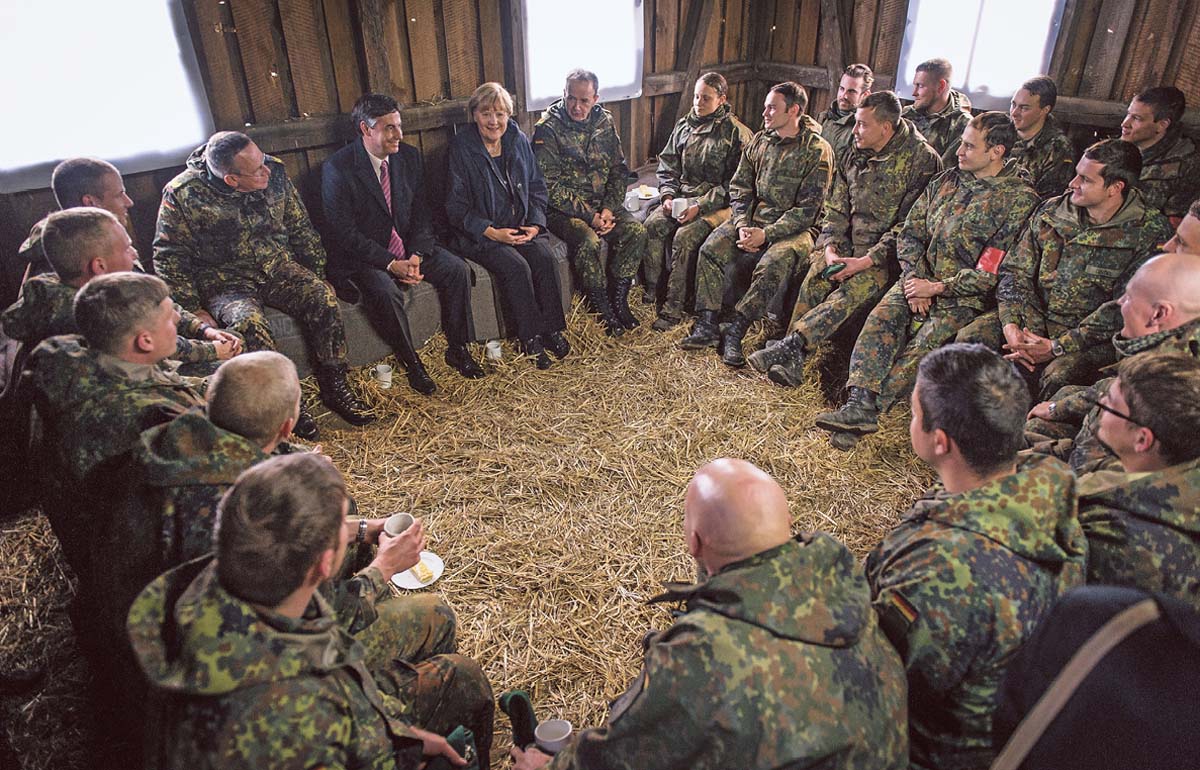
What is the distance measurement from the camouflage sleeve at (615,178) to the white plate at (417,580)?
360cm

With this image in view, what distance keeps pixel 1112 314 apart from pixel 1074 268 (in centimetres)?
36

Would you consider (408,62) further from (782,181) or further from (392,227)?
(782,181)

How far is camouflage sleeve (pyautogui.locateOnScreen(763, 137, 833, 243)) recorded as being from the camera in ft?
17.2

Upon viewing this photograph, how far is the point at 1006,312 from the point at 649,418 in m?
2.25

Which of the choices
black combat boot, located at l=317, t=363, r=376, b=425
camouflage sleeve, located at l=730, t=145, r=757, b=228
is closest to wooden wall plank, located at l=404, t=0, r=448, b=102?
black combat boot, located at l=317, t=363, r=376, b=425

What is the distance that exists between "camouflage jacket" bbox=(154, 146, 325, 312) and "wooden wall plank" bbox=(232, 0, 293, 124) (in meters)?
0.49

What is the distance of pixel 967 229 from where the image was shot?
169 inches

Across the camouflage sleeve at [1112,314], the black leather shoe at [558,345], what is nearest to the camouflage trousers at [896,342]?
the camouflage sleeve at [1112,314]

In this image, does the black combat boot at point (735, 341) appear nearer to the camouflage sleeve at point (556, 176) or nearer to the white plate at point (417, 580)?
the camouflage sleeve at point (556, 176)

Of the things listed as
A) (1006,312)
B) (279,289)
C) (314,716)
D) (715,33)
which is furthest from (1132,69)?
(314,716)

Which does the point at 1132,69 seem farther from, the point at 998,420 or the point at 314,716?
the point at 314,716

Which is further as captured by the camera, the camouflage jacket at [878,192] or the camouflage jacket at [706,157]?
the camouflage jacket at [706,157]

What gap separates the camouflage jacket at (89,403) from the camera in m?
2.41

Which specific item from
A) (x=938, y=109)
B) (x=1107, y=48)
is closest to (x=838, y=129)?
(x=938, y=109)
